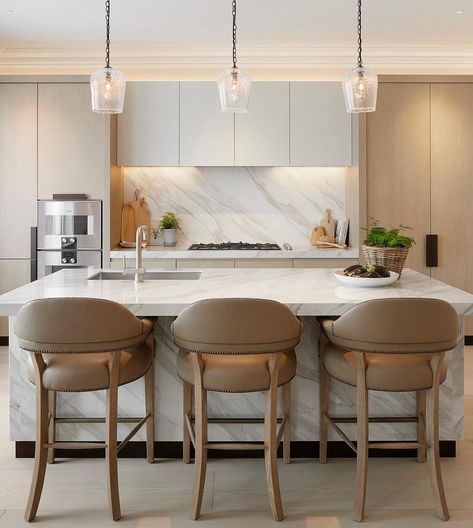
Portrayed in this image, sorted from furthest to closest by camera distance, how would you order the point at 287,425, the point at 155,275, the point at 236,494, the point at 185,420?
the point at 155,275 < the point at 287,425 < the point at 185,420 < the point at 236,494

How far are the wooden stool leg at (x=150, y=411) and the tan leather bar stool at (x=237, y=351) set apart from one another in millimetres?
480

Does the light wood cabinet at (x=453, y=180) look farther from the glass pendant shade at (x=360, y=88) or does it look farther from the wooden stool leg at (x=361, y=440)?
the wooden stool leg at (x=361, y=440)

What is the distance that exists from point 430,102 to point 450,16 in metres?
0.85

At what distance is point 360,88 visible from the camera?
325 centimetres

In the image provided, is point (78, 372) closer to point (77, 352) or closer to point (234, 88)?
point (77, 352)

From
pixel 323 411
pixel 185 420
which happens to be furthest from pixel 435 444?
pixel 185 420

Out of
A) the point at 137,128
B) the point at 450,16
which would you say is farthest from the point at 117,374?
the point at 450,16

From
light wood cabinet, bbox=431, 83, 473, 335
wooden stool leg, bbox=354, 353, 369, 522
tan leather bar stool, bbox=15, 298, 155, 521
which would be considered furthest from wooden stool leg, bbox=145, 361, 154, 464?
light wood cabinet, bbox=431, 83, 473, 335

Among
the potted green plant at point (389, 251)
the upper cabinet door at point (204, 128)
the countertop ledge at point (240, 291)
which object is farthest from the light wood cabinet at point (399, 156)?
the potted green plant at point (389, 251)

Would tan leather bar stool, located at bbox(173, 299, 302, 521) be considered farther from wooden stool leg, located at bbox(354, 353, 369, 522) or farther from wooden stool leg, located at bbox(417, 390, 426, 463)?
wooden stool leg, located at bbox(417, 390, 426, 463)

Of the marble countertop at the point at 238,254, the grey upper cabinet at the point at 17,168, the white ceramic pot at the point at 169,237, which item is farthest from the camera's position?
the white ceramic pot at the point at 169,237

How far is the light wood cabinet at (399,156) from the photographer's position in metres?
5.67

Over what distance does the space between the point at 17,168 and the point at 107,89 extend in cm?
273

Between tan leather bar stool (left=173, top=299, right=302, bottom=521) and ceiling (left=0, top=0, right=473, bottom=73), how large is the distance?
2820 millimetres
